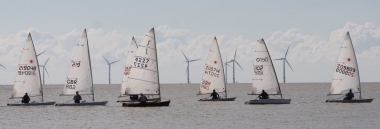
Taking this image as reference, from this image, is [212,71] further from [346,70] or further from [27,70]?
[27,70]

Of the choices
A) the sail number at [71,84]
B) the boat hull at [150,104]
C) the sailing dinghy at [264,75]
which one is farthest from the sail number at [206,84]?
the sail number at [71,84]

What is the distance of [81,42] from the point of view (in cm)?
7912

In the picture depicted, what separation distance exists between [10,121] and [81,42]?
17462 millimetres

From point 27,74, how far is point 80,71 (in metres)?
5.81

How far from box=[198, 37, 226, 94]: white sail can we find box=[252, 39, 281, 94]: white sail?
9.22 meters

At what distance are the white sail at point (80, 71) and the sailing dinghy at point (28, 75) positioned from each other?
3890 millimetres

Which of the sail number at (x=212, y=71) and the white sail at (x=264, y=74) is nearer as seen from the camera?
the white sail at (x=264, y=74)

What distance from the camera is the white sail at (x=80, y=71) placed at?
259 ft

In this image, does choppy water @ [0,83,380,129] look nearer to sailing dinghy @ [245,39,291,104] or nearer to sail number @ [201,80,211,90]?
sailing dinghy @ [245,39,291,104]

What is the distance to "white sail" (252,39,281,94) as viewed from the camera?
8269 cm

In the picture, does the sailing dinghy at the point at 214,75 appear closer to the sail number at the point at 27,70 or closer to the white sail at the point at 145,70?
the white sail at the point at 145,70

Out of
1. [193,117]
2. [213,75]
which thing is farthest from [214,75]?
[193,117]

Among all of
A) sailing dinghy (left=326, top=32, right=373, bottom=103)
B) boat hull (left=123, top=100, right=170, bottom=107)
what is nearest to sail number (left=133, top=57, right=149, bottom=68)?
boat hull (left=123, top=100, right=170, bottom=107)

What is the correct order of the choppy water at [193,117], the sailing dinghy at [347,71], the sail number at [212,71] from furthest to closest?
the sail number at [212,71]
the sailing dinghy at [347,71]
the choppy water at [193,117]
